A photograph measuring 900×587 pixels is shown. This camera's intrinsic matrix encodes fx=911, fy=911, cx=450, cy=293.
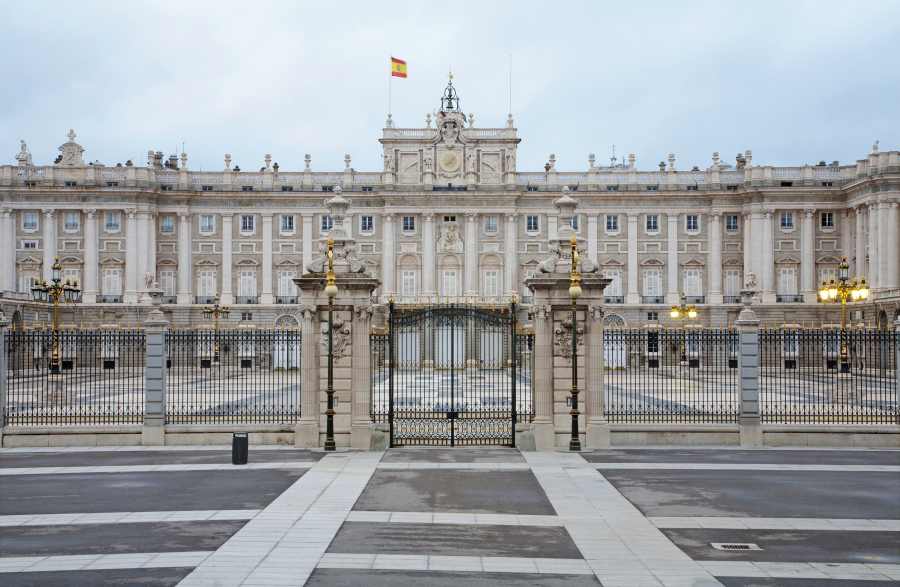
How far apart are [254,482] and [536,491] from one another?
5.51 m

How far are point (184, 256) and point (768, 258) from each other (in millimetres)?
52218

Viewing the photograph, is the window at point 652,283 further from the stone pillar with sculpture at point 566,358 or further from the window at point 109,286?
the stone pillar with sculpture at point 566,358

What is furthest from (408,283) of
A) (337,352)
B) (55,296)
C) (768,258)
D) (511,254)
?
(337,352)

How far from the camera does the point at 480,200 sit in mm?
82000

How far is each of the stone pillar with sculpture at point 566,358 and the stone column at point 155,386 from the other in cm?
947

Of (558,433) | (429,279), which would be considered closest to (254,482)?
(558,433)

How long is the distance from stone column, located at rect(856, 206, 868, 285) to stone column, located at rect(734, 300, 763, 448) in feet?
197

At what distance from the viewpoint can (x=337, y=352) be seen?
22828mm

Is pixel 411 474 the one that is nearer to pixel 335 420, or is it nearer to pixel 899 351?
pixel 335 420

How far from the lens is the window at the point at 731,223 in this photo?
82.8m

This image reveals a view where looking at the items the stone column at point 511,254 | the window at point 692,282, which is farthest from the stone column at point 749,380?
the window at point 692,282

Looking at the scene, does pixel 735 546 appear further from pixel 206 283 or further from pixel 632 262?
pixel 206 283

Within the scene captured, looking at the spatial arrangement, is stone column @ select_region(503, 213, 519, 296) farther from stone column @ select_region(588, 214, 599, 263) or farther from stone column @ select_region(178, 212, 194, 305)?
stone column @ select_region(178, 212, 194, 305)

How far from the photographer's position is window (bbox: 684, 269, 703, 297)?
272ft
